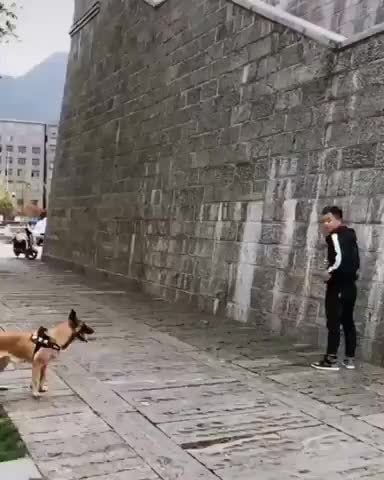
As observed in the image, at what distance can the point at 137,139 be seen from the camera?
13500 millimetres

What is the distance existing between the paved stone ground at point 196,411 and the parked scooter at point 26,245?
12.7 metres

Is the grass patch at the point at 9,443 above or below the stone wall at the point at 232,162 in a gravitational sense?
below

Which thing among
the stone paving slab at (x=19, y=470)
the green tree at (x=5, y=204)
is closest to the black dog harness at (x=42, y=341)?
the stone paving slab at (x=19, y=470)

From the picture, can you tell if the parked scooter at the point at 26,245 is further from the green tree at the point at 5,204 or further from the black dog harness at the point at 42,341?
the green tree at the point at 5,204

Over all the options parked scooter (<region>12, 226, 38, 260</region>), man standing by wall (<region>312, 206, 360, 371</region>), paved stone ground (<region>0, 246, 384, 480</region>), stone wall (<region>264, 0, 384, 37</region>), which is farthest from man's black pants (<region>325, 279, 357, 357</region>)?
parked scooter (<region>12, 226, 38, 260</region>)

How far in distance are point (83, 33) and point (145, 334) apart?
1322cm

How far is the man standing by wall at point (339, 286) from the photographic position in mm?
6449

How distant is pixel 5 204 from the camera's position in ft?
262

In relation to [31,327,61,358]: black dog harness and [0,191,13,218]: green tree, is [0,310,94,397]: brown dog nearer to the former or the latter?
[31,327,61,358]: black dog harness

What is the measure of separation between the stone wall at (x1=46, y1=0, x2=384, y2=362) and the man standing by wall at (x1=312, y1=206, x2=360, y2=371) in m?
0.41

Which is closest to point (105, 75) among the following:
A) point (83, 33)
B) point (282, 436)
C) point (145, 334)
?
point (83, 33)

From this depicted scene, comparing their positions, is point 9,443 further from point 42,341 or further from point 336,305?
point 336,305

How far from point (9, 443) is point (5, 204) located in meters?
79.5

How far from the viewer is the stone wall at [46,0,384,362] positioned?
744 cm
